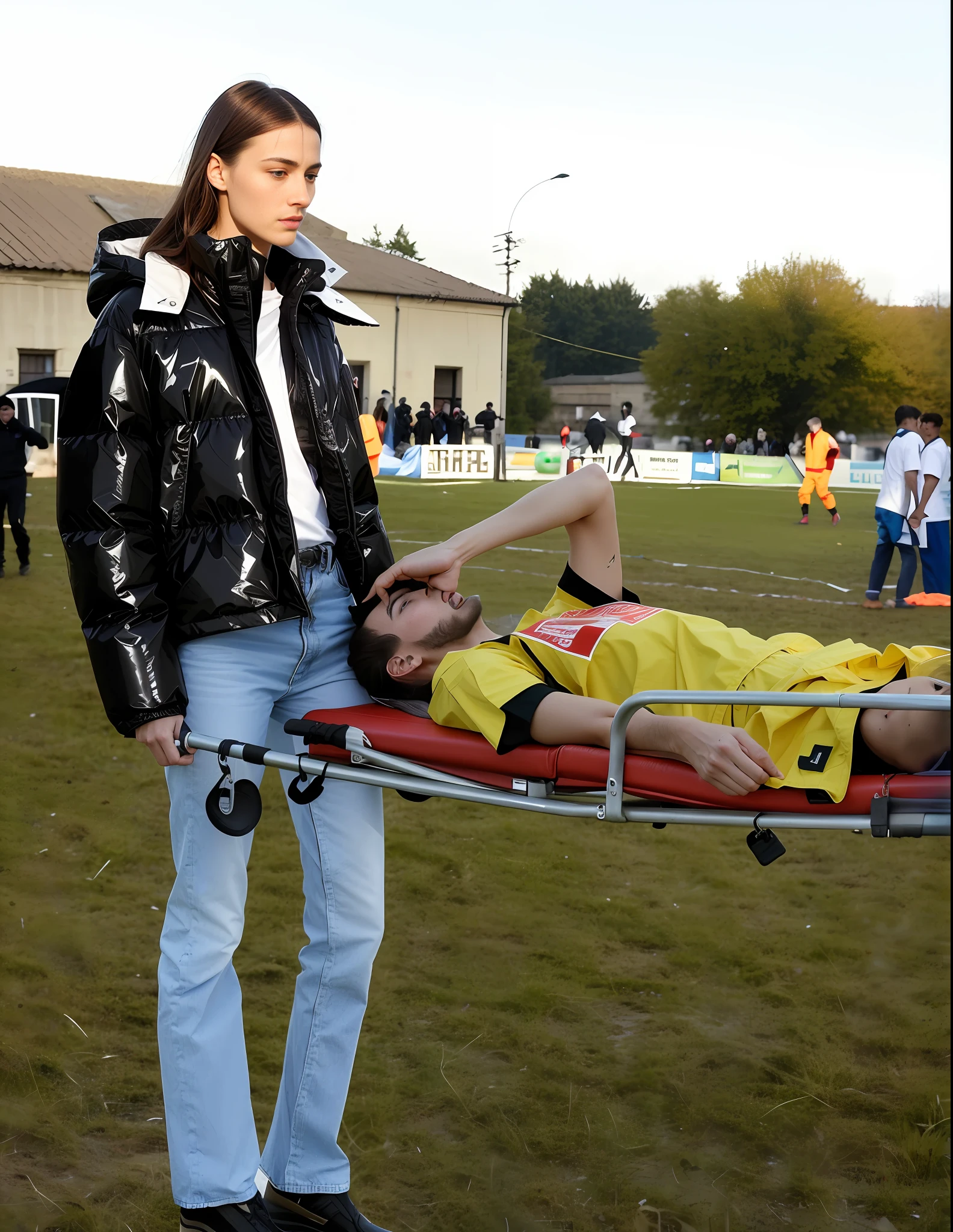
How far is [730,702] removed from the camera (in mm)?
2000

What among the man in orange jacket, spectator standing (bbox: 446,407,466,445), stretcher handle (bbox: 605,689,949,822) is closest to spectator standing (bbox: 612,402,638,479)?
spectator standing (bbox: 446,407,466,445)

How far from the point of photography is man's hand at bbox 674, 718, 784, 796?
86.0 inches

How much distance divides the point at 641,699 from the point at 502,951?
8.32 feet

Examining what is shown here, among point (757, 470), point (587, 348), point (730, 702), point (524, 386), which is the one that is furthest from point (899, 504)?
point (587, 348)

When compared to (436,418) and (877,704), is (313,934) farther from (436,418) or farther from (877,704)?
(436,418)

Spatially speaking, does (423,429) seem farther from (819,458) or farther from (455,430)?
(819,458)

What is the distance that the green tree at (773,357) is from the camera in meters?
54.1

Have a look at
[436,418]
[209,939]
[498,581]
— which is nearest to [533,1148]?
[209,939]

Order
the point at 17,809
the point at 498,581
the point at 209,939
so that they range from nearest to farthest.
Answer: the point at 209,939 → the point at 17,809 → the point at 498,581

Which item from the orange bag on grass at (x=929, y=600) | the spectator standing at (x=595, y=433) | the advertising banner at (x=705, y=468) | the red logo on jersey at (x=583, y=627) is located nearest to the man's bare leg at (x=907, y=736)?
the red logo on jersey at (x=583, y=627)

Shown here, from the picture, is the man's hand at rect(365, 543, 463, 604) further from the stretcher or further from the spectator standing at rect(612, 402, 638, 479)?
the spectator standing at rect(612, 402, 638, 479)

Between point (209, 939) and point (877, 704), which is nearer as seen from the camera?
Result: point (877, 704)

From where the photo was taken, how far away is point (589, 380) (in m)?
71.8

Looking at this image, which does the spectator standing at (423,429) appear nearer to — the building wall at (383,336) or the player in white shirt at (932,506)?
the building wall at (383,336)
